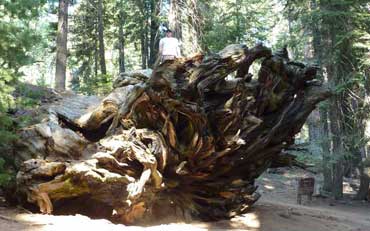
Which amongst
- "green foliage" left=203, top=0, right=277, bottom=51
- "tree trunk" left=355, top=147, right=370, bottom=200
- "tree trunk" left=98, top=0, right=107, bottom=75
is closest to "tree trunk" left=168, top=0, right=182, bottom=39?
"green foliage" left=203, top=0, right=277, bottom=51

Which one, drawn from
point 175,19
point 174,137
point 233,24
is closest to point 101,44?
point 233,24

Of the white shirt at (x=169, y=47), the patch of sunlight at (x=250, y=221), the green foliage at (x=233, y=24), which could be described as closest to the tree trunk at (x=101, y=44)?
the green foliage at (x=233, y=24)

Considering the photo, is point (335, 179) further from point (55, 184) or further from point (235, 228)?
point (55, 184)

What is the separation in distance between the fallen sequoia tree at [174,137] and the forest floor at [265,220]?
45cm

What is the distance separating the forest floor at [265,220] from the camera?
23.3ft

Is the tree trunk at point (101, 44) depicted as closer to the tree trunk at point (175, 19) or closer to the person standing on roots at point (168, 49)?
the tree trunk at point (175, 19)

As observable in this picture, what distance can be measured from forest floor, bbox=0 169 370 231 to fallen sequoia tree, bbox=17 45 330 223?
0.45 metres

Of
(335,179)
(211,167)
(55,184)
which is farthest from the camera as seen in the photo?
(335,179)

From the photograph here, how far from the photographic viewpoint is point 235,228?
31.5 ft

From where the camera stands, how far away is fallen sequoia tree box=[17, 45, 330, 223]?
8148 mm

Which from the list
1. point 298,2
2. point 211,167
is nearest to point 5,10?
point 211,167

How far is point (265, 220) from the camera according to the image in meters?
10.5

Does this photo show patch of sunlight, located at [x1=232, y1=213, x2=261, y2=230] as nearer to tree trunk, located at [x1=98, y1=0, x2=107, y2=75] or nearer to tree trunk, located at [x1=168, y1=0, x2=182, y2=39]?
tree trunk, located at [x1=168, y1=0, x2=182, y2=39]

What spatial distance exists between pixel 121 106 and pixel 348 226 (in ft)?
22.6
